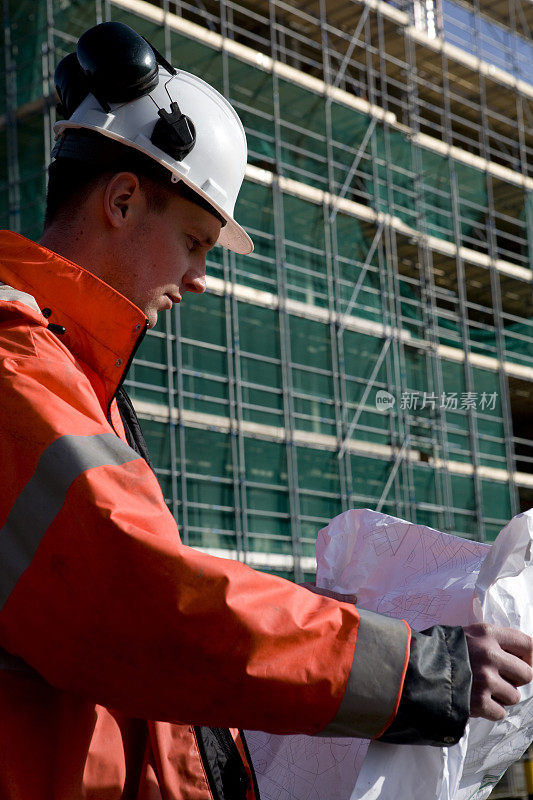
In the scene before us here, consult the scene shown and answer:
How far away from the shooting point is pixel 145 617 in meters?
1.21

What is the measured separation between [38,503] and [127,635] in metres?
0.17

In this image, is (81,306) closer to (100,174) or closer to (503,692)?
(100,174)

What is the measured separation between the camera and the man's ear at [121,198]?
1.77m

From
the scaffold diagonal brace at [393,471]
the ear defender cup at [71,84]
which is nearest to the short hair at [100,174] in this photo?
the ear defender cup at [71,84]

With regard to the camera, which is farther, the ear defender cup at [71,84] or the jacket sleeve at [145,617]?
the ear defender cup at [71,84]

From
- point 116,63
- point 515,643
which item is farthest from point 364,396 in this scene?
point 515,643

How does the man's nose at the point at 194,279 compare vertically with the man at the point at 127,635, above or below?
above

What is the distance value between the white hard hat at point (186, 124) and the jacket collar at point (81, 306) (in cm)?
30

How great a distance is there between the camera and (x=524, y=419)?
23.6 metres

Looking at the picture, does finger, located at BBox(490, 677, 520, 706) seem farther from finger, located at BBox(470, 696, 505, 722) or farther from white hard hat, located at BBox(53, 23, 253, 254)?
white hard hat, located at BBox(53, 23, 253, 254)

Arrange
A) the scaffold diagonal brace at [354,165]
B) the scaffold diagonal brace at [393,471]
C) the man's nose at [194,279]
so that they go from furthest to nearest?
the scaffold diagonal brace at [354,165] → the scaffold diagonal brace at [393,471] → the man's nose at [194,279]

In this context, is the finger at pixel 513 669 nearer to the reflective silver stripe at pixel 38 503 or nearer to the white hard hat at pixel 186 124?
the reflective silver stripe at pixel 38 503

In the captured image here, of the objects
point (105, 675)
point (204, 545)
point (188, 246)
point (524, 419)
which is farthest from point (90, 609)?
point (524, 419)

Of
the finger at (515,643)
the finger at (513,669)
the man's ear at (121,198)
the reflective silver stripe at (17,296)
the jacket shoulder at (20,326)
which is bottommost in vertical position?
the finger at (513,669)
